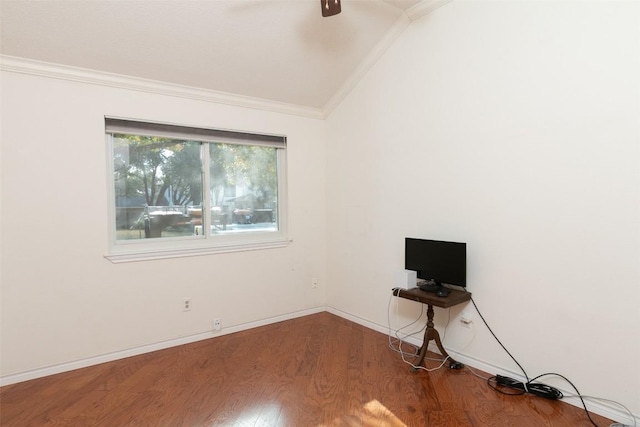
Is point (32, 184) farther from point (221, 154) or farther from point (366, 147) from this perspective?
point (366, 147)

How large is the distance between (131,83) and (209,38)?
82cm

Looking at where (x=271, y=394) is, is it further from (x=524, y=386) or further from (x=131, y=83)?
(x=131, y=83)

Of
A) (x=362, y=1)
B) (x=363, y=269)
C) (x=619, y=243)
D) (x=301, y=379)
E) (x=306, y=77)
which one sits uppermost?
(x=362, y=1)

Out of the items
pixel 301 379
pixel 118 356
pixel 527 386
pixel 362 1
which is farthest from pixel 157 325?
pixel 362 1

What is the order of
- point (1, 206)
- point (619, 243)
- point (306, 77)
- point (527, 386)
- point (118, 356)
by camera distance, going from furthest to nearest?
1. point (306, 77)
2. point (118, 356)
3. point (1, 206)
4. point (527, 386)
5. point (619, 243)

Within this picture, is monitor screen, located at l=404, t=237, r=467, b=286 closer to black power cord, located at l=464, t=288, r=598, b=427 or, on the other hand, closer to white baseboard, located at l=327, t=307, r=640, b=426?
black power cord, located at l=464, t=288, r=598, b=427

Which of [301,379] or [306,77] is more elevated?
[306,77]

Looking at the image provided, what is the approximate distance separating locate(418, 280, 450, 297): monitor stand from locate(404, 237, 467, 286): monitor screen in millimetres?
42

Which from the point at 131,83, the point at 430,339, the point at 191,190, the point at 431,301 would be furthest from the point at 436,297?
the point at 131,83

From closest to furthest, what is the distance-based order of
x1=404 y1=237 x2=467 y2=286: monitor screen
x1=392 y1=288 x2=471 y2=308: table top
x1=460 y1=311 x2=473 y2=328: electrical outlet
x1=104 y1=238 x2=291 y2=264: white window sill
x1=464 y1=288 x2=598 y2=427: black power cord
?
1. x1=464 y1=288 x2=598 y2=427: black power cord
2. x1=392 y1=288 x2=471 y2=308: table top
3. x1=404 y1=237 x2=467 y2=286: monitor screen
4. x1=460 y1=311 x2=473 y2=328: electrical outlet
5. x1=104 y1=238 x2=291 y2=264: white window sill

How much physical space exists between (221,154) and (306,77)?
1229mm

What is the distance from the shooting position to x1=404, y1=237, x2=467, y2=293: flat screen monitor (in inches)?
101

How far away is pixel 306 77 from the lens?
345 centimetres

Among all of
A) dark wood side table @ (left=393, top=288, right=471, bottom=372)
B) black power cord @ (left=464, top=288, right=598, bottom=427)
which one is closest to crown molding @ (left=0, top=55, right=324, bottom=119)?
dark wood side table @ (left=393, top=288, right=471, bottom=372)
